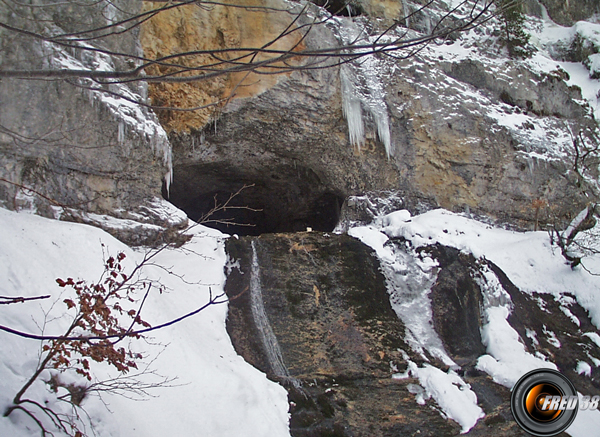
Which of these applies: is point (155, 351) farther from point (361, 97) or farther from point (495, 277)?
point (361, 97)

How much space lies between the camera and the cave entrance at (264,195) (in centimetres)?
1260

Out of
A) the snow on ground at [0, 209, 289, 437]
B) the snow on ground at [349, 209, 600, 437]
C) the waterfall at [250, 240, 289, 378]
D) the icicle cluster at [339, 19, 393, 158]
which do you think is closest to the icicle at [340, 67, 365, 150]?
the icicle cluster at [339, 19, 393, 158]

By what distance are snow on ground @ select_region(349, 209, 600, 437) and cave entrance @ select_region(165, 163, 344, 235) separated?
2.89 meters

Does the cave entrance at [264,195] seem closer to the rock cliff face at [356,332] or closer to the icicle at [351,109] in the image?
the icicle at [351,109]

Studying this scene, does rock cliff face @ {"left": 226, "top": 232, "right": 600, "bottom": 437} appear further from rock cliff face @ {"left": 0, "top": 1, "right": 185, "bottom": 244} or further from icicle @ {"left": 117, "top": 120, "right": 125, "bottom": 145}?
icicle @ {"left": 117, "top": 120, "right": 125, "bottom": 145}

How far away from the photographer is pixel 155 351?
5.89 m

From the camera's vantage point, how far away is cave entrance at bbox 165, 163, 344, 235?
12.6 m

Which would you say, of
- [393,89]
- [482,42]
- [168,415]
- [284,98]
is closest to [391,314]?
[168,415]

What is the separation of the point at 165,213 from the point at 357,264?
3953 millimetres

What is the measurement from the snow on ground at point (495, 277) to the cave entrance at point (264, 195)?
2892 mm

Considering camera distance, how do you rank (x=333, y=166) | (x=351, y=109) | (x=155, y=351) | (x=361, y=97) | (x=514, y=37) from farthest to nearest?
(x=514, y=37)
(x=333, y=166)
(x=361, y=97)
(x=351, y=109)
(x=155, y=351)

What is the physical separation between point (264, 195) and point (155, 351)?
8.57 m

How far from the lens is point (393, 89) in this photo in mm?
11461

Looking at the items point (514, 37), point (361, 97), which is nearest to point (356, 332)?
point (361, 97)
